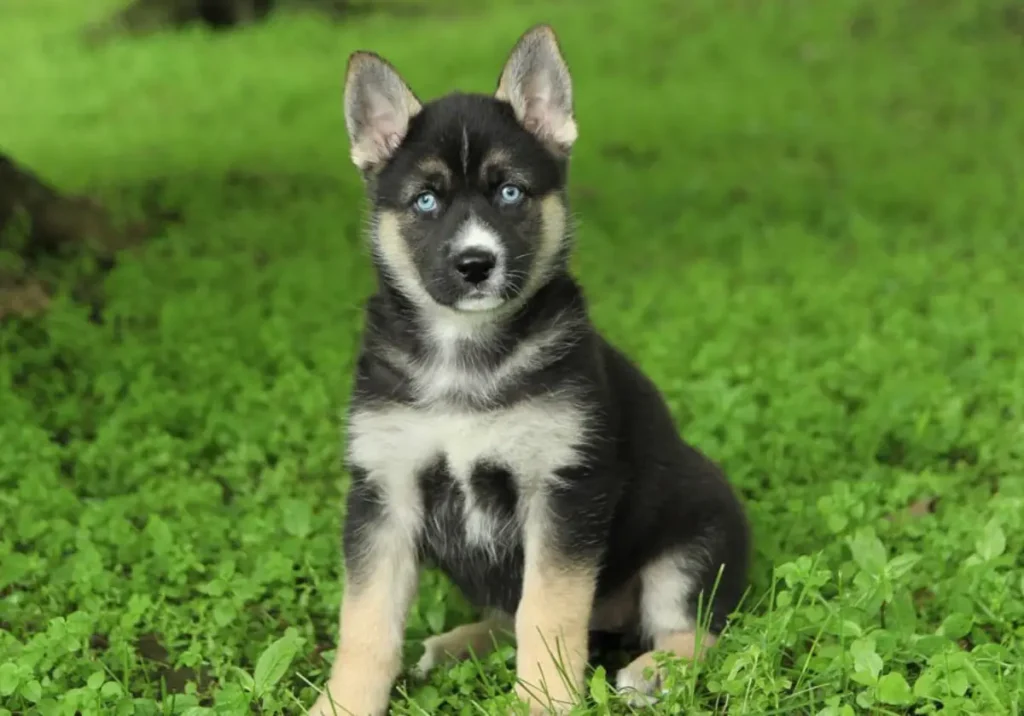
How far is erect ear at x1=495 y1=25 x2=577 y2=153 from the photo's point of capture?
3.65 m

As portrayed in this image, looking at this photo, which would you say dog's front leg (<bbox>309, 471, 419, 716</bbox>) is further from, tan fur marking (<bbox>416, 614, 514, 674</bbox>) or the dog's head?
the dog's head

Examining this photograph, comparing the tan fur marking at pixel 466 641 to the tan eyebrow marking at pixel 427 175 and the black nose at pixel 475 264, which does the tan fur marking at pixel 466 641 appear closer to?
the black nose at pixel 475 264

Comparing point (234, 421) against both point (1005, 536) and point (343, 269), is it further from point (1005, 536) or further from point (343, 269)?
point (1005, 536)

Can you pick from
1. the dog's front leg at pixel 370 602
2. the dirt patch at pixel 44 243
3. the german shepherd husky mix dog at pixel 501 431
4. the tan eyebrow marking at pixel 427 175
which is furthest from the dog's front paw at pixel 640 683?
the dirt patch at pixel 44 243

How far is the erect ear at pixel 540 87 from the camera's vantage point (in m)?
3.65

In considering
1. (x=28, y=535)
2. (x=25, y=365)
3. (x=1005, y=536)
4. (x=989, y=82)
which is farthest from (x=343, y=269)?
(x=989, y=82)

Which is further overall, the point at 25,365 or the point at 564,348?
the point at 25,365

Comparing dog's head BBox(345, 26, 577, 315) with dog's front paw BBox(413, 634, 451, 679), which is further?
dog's front paw BBox(413, 634, 451, 679)

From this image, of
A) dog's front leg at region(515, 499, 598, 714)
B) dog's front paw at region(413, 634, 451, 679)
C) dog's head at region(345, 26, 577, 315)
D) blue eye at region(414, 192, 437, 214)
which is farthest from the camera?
dog's front paw at region(413, 634, 451, 679)

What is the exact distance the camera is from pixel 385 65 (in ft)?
11.9

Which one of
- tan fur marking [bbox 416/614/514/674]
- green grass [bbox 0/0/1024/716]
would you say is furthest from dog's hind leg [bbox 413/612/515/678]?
green grass [bbox 0/0/1024/716]

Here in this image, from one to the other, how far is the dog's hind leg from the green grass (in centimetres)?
14

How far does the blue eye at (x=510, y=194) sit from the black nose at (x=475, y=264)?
248mm

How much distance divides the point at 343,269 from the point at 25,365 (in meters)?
2.51
